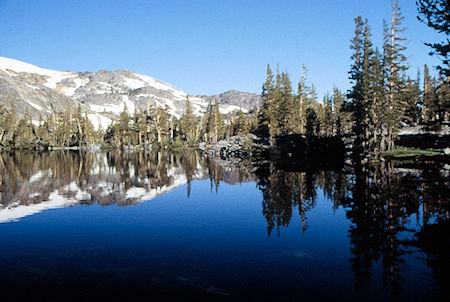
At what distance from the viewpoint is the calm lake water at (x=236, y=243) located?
24.9 feet

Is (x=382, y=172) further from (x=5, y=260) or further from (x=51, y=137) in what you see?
(x=51, y=137)

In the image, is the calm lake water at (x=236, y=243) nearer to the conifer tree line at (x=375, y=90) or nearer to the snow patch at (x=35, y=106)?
the conifer tree line at (x=375, y=90)

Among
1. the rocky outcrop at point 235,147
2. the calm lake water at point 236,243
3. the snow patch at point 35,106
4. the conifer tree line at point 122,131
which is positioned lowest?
the calm lake water at point 236,243

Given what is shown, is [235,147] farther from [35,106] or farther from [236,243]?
[35,106]

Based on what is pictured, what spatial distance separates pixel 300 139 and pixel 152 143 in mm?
61001

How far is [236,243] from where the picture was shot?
10.8 meters

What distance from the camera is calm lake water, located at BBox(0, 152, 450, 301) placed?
759 cm

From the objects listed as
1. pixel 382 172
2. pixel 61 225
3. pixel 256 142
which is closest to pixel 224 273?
pixel 61 225

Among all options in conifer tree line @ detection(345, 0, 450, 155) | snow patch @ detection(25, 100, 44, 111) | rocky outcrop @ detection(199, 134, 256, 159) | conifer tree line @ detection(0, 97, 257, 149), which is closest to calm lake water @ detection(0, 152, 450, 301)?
conifer tree line @ detection(345, 0, 450, 155)

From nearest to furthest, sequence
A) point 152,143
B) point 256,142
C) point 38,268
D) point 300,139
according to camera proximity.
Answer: point 38,268, point 300,139, point 256,142, point 152,143

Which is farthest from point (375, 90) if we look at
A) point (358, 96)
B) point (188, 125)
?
point (188, 125)

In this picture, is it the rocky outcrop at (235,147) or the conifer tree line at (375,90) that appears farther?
the rocky outcrop at (235,147)

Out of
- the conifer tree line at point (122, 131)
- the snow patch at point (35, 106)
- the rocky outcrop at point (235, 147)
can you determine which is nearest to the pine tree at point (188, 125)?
the conifer tree line at point (122, 131)

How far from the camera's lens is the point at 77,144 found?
118062 mm
